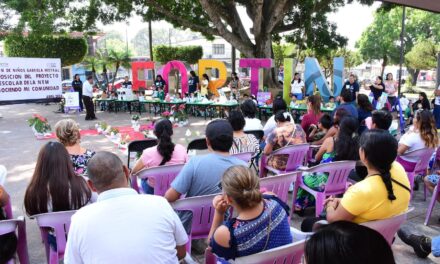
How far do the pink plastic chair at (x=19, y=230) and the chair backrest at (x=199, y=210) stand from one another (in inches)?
38.4

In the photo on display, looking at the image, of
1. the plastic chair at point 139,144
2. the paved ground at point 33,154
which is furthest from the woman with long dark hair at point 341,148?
the plastic chair at point 139,144

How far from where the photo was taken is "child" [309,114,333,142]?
4871 millimetres

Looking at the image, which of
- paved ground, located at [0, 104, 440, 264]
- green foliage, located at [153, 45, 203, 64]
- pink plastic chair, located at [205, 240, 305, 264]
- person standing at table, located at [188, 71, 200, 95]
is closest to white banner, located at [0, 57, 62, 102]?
paved ground, located at [0, 104, 440, 264]

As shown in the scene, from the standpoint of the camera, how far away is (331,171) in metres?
Result: 3.69

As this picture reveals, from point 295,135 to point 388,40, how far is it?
39192 millimetres

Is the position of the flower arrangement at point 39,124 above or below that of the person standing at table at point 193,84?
below

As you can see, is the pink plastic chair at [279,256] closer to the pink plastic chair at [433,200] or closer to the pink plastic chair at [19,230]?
the pink plastic chair at [19,230]

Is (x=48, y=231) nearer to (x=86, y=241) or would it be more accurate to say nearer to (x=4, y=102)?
(x=86, y=241)

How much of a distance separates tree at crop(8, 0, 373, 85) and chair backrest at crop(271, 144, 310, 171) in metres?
11.4

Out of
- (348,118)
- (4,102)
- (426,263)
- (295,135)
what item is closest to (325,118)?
(295,135)

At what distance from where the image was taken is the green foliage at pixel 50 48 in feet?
67.6

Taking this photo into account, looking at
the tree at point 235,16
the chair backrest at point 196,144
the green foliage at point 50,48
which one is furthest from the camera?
the green foliage at point 50,48

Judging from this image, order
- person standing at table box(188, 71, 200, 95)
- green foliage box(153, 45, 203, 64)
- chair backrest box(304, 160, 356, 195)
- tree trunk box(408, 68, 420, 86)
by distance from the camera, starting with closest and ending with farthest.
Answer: chair backrest box(304, 160, 356, 195) < person standing at table box(188, 71, 200, 95) < green foliage box(153, 45, 203, 64) < tree trunk box(408, 68, 420, 86)

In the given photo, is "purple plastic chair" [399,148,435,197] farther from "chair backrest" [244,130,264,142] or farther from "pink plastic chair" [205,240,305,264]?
"pink plastic chair" [205,240,305,264]
